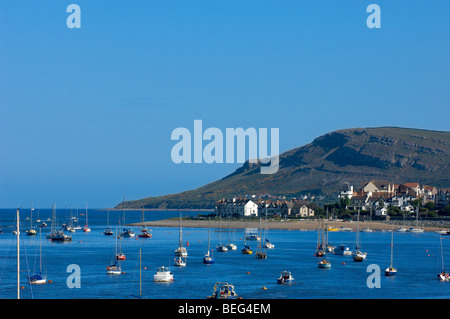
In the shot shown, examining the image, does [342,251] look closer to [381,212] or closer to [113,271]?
[113,271]

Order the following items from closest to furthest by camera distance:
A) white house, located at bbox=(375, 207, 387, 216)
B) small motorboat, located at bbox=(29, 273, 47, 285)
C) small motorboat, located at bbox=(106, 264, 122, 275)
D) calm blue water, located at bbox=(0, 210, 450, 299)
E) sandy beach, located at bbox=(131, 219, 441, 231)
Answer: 1. calm blue water, located at bbox=(0, 210, 450, 299)
2. small motorboat, located at bbox=(29, 273, 47, 285)
3. small motorboat, located at bbox=(106, 264, 122, 275)
4. sandy beach, located at bbox=(131, 219, 441, 231)
5. white house, located at bbox=(375, 207, 387, 216)

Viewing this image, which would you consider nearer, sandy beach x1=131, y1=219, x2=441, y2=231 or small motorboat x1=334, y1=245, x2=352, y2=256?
small motorboat x1=334, y1=245, x2=352, y2=256

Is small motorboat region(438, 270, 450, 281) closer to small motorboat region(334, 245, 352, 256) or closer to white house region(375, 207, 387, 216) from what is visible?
small motorboat region(334, 245, 352, 256)

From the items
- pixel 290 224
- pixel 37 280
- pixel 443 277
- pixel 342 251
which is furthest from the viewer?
pixel 290 224

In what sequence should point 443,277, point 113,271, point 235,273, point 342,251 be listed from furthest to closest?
1. point 342,251
2. point 235,273
3. point 113,271
4. point 443,277

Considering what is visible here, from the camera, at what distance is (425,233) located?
485ft

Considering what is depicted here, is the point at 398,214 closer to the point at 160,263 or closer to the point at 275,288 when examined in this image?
the point at 160,263

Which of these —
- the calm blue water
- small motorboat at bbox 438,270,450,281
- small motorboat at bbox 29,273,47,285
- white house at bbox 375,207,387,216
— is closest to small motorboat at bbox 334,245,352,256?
the calm blue water

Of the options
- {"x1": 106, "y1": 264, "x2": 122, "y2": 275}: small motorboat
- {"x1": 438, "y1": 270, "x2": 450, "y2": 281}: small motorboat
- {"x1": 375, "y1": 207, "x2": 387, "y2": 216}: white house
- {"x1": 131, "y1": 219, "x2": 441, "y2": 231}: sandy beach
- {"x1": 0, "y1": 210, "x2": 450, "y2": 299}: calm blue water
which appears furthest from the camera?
{"x1": 375, "y1": 207, "x2": 387, "y2": 216}: white house

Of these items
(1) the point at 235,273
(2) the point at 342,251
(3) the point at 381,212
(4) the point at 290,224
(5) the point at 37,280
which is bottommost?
(1) the point at 235,273

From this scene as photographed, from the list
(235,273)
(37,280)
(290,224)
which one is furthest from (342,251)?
(290,224)

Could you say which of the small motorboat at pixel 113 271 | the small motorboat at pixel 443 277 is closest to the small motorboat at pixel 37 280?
the small motorboat at pixel 113 271

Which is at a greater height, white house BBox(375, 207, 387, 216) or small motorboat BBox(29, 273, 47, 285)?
white house BBox(375, 207, 387, 216)
